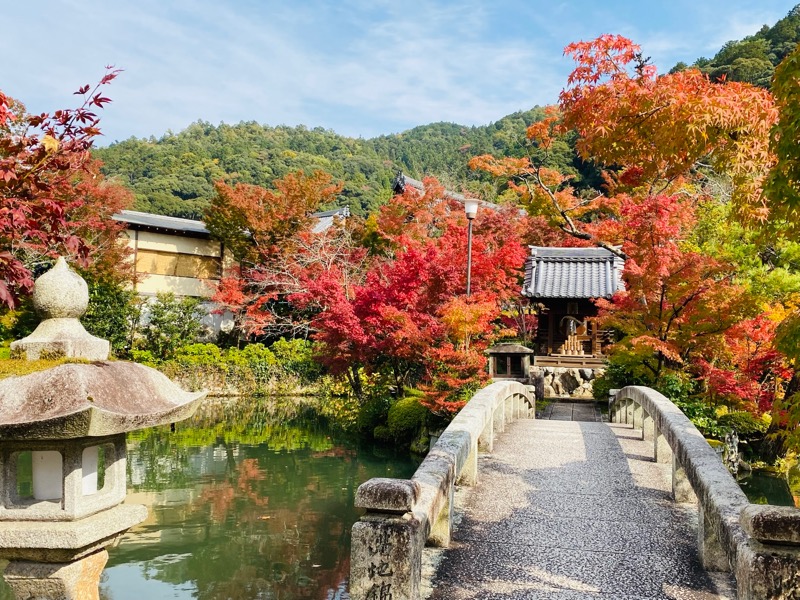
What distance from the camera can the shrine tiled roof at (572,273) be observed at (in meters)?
20.3

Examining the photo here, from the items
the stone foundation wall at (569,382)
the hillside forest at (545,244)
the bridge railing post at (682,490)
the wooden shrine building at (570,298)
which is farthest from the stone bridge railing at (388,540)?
the wooden shrine building at (570,298)

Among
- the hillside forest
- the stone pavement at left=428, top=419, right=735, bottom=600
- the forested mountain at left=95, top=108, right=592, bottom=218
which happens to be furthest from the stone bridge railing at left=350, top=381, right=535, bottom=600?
the forested mountain at left=95, top=108, right=592, bottom=218

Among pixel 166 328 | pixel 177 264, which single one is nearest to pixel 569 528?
pixel 166 328

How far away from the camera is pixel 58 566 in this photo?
3.21 metres

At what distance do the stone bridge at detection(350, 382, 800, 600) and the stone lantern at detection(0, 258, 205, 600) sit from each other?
1.25 meters

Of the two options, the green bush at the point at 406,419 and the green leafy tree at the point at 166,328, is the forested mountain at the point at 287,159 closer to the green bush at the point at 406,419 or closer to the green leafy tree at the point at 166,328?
the green leafy tree at the point at 166,328

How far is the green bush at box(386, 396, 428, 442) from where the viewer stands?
14.7 metres

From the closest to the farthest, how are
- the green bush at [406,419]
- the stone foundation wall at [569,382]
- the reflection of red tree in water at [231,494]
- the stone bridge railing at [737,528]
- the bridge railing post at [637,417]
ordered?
the stone bridge railing at [737,528]
the reflection of red tree in water at [231,494]
the bridge railing post at [637,417]
the green bush at [406,419]
the stone foundation wall at [569,382]

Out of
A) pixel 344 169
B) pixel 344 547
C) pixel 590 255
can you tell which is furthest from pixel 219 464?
pixel 344 169

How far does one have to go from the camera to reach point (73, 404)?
306 centimetres

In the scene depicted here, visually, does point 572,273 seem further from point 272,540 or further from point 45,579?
point 45,579

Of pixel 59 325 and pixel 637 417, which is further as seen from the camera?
pixel 637 417

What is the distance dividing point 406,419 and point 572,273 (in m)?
9.02

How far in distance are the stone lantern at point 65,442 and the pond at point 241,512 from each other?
13.9ft
